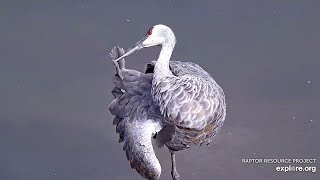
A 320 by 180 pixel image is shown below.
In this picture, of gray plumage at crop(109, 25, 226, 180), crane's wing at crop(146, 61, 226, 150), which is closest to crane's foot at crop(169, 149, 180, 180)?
gray plumage at crop(109, 25, 226, 180)

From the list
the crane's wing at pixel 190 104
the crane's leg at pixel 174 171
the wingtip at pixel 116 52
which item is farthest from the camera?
the crane's leg at pixel 174 171

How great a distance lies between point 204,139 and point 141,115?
0.85m

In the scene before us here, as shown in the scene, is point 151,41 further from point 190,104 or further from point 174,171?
point 174,171

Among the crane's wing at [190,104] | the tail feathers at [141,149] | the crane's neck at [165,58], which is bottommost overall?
the tail feathers at [141,149]

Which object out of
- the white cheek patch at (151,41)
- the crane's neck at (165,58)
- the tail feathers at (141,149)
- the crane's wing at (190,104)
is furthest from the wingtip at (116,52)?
the tail feathers at (141,149)

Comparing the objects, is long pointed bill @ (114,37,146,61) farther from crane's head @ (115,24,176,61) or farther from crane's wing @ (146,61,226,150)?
crane's wing @ (146,61,226,150)

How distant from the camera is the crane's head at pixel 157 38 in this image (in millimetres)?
8391

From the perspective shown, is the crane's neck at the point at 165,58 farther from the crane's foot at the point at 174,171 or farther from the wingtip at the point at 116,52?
the crane's foot at the point at 174,171

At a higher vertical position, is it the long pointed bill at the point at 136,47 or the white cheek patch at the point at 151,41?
the white cheek patch at the point at 151,41

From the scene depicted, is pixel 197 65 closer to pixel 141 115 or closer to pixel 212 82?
pixel 212 82

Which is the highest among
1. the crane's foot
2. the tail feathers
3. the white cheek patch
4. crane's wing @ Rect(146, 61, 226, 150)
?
the white cheek patch

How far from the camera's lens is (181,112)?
7.94 meters

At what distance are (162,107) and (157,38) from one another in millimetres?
872

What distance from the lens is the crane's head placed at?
8391 mm
